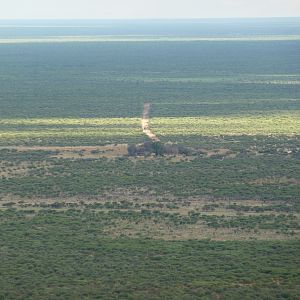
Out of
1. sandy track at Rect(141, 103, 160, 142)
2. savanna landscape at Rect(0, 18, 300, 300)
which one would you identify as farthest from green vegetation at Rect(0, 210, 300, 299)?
sandy track at Rect(141, 103, 160, 142)

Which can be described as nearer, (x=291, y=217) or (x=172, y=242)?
(x=172, y=242)

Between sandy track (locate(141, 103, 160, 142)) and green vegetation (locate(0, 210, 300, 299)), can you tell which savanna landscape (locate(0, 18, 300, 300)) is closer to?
green vegetation (locate(0, 210, 300, 299))

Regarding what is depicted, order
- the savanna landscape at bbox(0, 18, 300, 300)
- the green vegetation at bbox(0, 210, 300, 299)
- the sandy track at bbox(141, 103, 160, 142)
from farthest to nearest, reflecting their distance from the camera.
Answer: the sandy track at bbox(141, 103, 160, 142) → the savanna landscape at bbox(0, 18, 300, 300) → the green vegetation at bbox(0, 210, 300, 299)

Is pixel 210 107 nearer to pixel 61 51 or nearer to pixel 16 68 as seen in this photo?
pixel 16 68

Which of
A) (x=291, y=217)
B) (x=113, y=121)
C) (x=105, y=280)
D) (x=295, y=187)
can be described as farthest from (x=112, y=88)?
(x=105, y=280)

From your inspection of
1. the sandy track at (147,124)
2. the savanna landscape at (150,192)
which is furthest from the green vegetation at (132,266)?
the sandy track at (147,124)

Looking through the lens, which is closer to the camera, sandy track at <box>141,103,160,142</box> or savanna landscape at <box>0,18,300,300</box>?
savanna landscape at <box>0,18,300,300</box>
